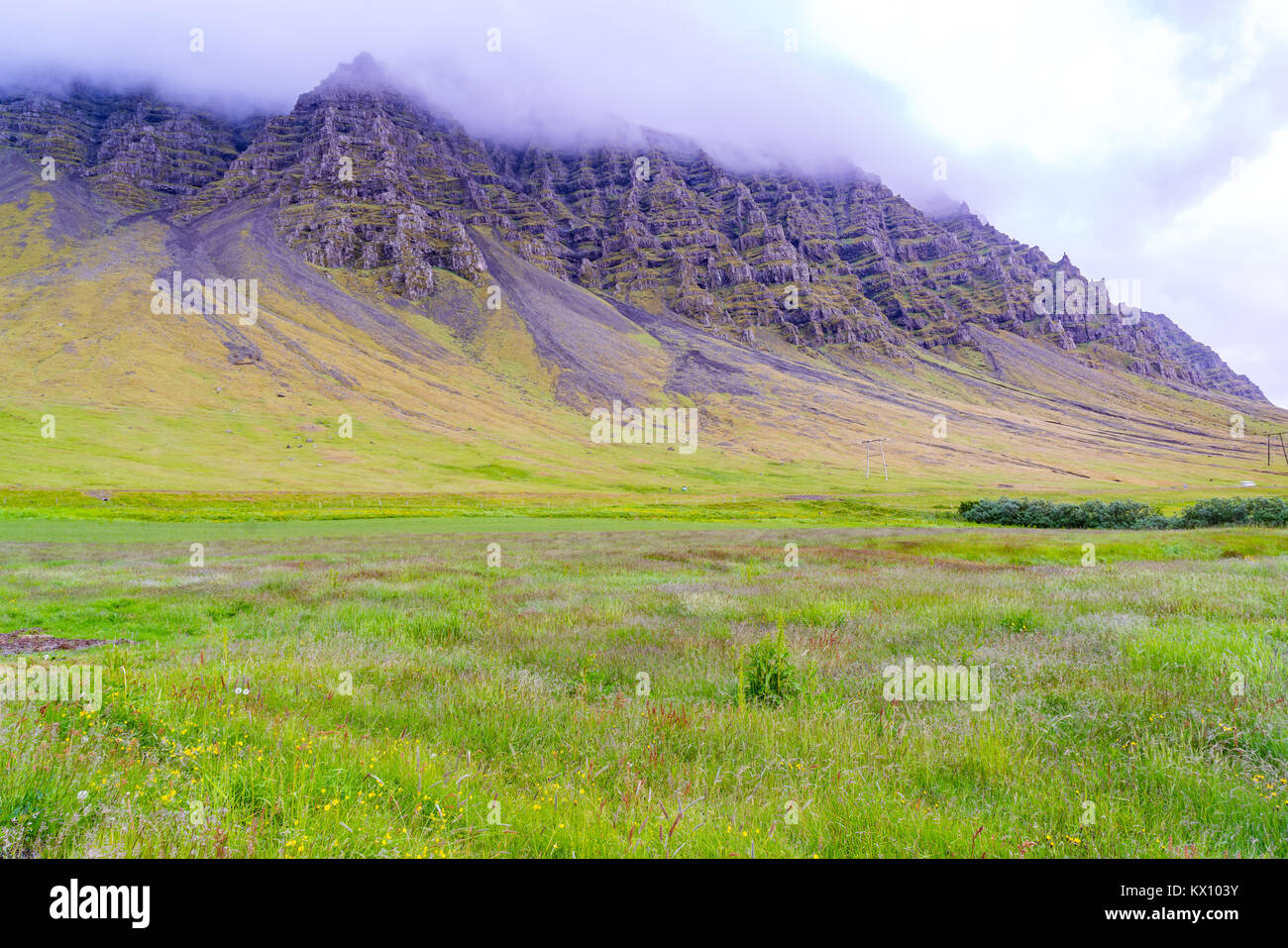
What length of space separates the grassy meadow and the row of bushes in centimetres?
5033

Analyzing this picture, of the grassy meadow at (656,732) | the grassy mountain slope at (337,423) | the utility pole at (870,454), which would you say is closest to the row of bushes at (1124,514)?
the grassy mountain slope at (337,423)

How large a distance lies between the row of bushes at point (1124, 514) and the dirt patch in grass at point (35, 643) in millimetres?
64171

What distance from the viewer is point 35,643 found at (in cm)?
1071

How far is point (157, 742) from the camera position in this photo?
203 inches

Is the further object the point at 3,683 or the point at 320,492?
the point at 320,492

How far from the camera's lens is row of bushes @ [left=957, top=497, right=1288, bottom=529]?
48312mm

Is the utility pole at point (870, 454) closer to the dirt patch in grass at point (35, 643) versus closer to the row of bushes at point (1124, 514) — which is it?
the row of bushes at point (1124, 514)

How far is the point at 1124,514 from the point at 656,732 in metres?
70.5

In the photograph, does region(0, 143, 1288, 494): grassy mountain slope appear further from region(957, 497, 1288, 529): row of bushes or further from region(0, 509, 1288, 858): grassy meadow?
region(0, 509, 1288, 858): grassy meadow

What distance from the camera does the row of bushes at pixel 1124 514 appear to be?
159 feet
